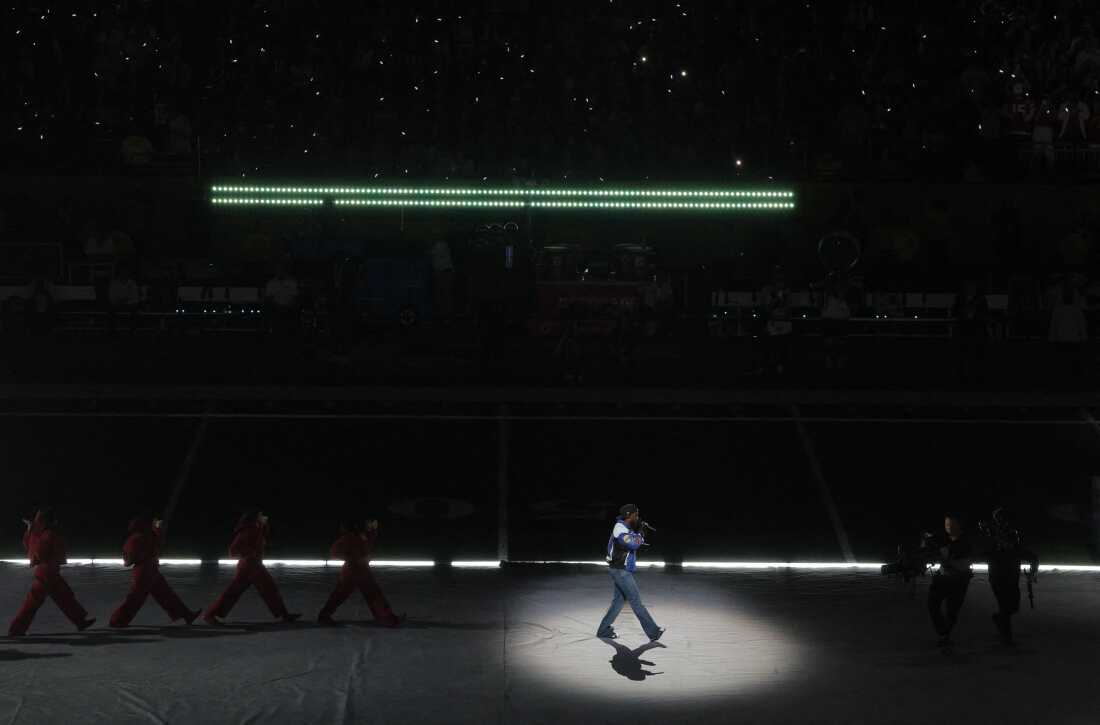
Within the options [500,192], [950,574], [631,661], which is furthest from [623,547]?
[500,192]

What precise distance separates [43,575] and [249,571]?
1858 millimetres

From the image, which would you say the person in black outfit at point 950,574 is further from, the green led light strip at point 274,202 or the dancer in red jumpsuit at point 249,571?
the green led light strip at point 274,202

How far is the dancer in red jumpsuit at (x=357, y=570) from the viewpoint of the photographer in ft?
51.2

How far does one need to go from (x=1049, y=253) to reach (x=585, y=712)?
2330 cm

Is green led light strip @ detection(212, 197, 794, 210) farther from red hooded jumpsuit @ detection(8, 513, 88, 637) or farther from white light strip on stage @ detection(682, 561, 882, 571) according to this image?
red hooded jumpsuit @ detection(8, 513, 88, 637)

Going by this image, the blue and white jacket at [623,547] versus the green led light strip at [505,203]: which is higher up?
the green led light strip at [505,203]

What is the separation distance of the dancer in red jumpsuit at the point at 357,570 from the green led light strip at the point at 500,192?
1632 centimetres

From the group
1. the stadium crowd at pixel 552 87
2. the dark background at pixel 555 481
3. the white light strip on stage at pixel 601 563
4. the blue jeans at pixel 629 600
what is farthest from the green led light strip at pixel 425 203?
the blue jeans at pixel 629 600

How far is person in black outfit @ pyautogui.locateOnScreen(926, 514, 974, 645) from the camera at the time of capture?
592 inches

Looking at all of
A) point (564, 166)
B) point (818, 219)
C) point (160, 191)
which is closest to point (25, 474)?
point (160, 191)

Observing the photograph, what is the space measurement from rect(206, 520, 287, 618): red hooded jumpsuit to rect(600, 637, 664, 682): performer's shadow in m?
3.19

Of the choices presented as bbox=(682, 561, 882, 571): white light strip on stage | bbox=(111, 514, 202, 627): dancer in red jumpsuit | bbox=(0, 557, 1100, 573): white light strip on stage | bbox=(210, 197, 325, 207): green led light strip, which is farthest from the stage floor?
bbox=(210, 197, 325, 207): green led light strip

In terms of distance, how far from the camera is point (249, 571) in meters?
15.6

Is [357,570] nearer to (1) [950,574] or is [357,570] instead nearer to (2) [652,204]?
(1) [950,574]
